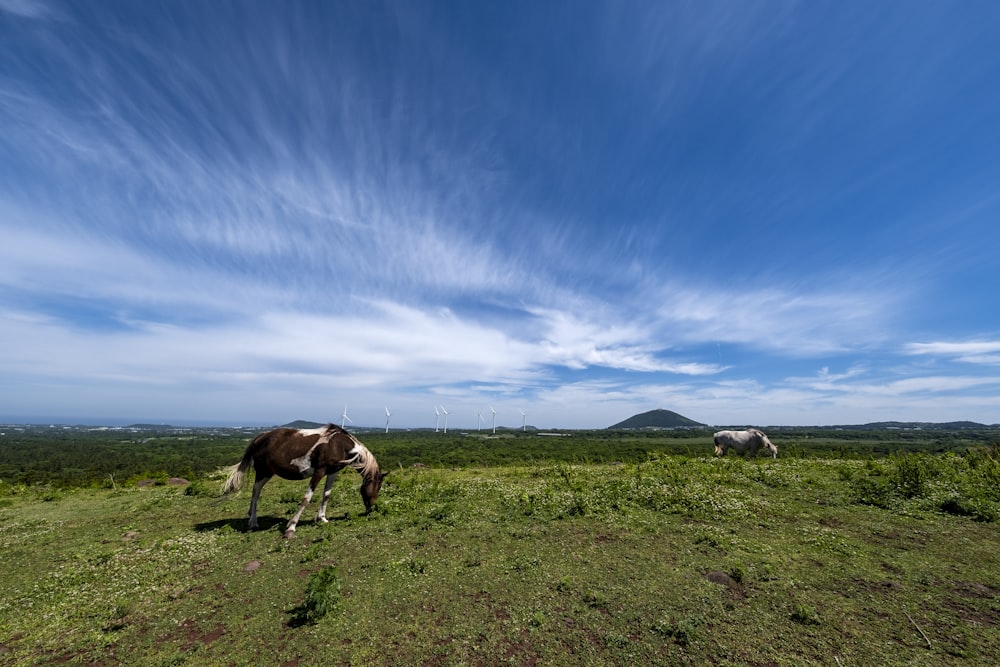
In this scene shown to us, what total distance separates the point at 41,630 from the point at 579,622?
9.94m

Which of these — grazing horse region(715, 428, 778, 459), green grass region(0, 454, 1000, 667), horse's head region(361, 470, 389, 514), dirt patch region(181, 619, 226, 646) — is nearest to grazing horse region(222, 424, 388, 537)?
horse's head region(361, 470, 389, 514)

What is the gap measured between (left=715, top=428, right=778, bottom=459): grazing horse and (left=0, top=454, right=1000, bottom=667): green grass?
16025 millimetres

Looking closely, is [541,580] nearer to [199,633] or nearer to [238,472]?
[199,633]

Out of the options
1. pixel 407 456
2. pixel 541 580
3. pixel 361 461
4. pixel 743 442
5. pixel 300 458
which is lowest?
pixel 407 456

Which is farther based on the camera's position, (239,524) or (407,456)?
(407,456)

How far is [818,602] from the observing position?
7.66 m

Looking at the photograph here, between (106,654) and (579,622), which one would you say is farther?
(579,622)

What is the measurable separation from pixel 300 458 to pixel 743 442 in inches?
1244

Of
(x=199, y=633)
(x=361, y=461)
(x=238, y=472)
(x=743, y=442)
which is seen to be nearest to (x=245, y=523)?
(x=238, y=472)

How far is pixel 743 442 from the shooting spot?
31.6m

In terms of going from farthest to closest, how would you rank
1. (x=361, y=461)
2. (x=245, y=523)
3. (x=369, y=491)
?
(x=369, y=491)
(x=361, y=461)
(x=245, y=523)

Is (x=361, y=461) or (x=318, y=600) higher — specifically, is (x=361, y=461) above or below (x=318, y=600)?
above

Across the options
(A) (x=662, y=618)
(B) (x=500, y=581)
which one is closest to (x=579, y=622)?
(A) (x=662, y=618)

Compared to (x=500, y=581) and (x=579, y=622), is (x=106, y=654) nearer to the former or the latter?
(x=500, y=581)
